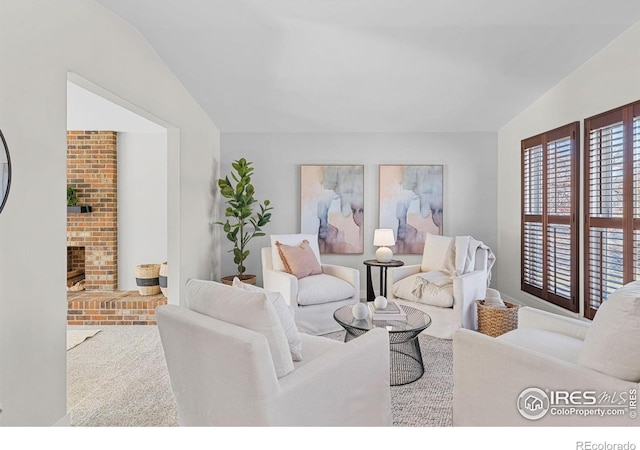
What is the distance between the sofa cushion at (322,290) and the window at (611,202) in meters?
2.22

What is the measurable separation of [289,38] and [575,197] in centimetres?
302

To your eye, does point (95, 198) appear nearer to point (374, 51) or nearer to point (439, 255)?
point (374, 51)

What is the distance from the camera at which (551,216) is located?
3.99 metres

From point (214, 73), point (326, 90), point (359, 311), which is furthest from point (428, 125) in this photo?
point (359, 311)

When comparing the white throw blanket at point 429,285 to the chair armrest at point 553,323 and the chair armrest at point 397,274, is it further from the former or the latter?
the chair armrest at point 553,323

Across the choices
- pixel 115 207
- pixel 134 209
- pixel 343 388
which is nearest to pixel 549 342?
pixel 343 388

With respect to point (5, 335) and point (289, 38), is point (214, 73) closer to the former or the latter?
point (289, 38)

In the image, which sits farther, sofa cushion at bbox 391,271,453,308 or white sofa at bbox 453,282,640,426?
sofa cushion at bbox 391,271,453,308

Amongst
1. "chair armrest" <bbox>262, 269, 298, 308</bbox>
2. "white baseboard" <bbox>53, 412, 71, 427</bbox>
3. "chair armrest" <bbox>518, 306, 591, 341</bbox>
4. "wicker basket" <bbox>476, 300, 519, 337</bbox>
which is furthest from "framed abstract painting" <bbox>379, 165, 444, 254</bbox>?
"white baseboard" <bbox>53, 412, 71, 427</bbox>

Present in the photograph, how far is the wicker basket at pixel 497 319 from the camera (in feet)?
11.0

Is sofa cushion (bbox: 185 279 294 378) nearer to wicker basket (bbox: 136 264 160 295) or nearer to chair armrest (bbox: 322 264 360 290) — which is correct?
chair armrest (bbox: 322 264 360 290)

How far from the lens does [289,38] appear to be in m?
3.17

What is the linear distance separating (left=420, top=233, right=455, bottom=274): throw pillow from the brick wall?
3.93 meters

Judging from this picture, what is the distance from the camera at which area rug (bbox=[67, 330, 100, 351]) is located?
11.5 ft
